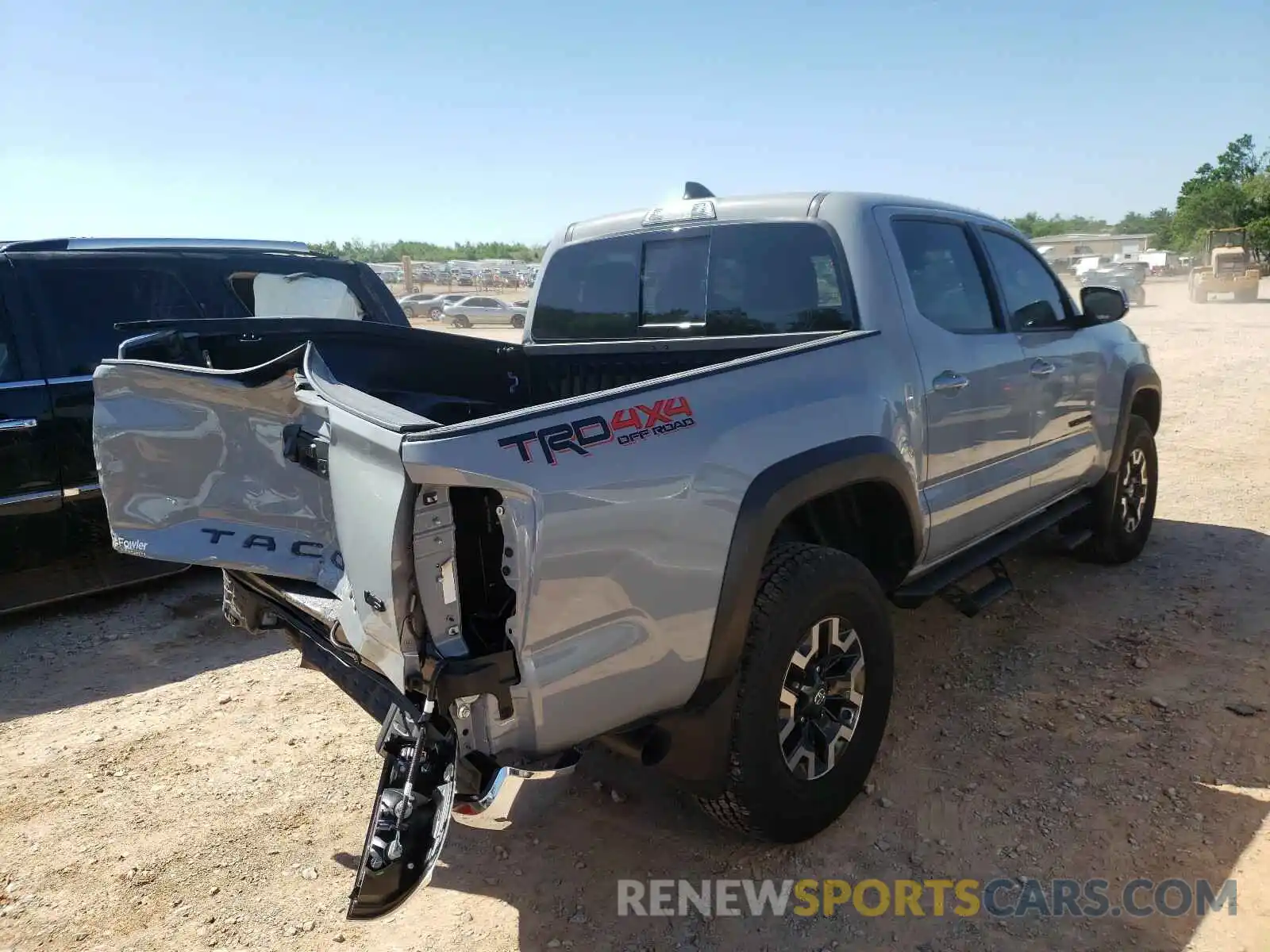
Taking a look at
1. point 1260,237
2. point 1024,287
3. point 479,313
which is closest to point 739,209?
point 1024,287

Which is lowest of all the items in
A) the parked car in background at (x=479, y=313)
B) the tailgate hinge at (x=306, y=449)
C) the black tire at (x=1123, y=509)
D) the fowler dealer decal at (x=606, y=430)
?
the parked car in background at (x=479, y=313)

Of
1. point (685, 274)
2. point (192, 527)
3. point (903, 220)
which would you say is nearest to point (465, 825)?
point (192, 527)

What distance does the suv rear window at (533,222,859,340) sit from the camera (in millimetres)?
3262

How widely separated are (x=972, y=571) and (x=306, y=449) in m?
2.69

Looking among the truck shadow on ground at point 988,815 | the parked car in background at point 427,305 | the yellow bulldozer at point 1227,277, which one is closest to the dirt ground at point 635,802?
the truck shadow on ground at point 988,815

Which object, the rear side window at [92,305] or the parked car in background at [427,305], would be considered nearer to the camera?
the rear side window at [92,305]

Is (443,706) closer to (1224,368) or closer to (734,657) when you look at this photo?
(734,657)

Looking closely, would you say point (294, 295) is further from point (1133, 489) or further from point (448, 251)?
point (448, 251)

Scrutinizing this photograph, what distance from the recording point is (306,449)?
8.02ft

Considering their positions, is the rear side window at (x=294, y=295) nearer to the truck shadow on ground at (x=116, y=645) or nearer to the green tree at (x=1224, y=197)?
the truck shadow on ground at (x=116, y=645)

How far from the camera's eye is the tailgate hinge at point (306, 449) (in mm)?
2371

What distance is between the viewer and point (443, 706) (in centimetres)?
195

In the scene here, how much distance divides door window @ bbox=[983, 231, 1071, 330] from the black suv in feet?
9.54

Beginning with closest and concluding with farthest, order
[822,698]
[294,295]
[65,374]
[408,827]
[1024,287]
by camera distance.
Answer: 1. [408,827]
2. [822,698]
3. [1024,287]
4. [65,374]
5. [294,295]
